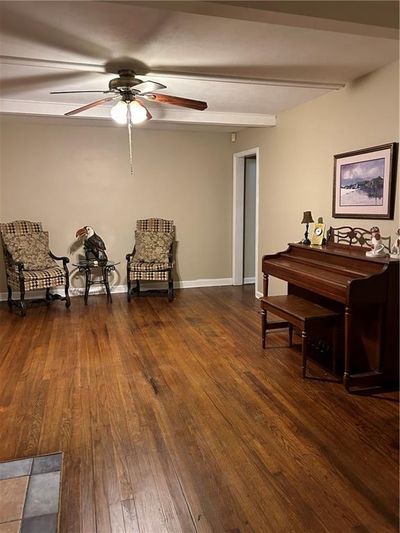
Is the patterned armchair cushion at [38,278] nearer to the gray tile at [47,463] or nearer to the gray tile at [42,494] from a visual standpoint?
the gray tile at [47,463]

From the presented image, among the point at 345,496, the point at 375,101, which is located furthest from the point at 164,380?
the point at 375,101

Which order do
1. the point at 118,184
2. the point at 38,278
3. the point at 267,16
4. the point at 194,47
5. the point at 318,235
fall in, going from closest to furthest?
the point at 267,16 < the point at 194,47 < the point at 318,235 < the point at 38,278 < the point at 118,184

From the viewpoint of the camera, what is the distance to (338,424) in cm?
247

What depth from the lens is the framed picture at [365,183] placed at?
319 centimetres

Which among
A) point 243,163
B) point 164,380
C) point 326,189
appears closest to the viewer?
point 164,380

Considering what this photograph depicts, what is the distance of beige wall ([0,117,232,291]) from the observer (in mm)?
5539

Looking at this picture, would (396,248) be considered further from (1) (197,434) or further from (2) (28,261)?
(2) (28,261)

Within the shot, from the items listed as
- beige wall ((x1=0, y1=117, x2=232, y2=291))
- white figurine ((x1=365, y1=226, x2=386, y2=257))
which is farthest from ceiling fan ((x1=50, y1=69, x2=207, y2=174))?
beige wall ((x1=0, y1=117, x2=232, y2=291))

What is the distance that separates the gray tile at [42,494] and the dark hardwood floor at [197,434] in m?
0.05

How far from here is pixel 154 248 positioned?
5.82 m

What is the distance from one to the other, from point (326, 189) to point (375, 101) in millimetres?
951

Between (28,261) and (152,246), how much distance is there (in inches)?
64.1

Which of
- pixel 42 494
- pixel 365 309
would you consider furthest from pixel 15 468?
pixel 365 309

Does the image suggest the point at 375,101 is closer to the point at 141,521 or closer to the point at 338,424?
the point at 338,424
